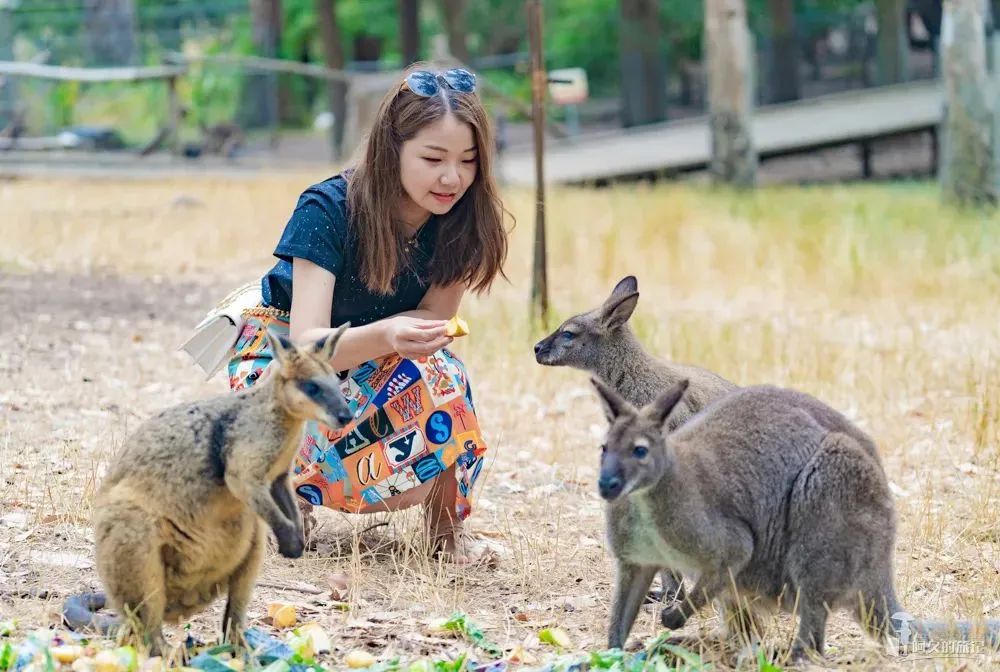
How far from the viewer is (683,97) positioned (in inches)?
994

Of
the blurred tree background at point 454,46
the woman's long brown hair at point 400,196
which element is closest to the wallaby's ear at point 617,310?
the woman's long brown hair at point 400,196

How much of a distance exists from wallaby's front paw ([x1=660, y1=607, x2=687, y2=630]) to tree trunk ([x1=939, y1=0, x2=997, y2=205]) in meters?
10.1

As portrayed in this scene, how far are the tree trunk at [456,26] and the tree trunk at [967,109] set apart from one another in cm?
762

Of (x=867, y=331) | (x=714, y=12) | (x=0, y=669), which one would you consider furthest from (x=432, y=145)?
(x=714, y=12)

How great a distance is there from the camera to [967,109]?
12555 mm

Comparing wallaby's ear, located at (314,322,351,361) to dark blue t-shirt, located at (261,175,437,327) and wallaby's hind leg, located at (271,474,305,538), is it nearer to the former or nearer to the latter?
wallaby's hind leg, located at (271,474,305,538)

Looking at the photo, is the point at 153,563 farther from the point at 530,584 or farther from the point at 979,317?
the point at 979,317

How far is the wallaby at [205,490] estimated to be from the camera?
9.84ft

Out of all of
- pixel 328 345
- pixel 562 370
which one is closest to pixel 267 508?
pixel 328 345

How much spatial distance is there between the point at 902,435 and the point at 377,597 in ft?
8.41

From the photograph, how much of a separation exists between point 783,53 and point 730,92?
19.0ft

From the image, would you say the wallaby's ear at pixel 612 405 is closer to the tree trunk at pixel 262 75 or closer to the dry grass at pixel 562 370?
the dry grass at pixel 562 370

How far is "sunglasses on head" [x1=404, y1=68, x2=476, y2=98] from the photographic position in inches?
159

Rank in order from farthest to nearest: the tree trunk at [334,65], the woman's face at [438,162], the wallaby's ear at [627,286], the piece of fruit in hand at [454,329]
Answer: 1. the tree trunk at [334,65]
2. the wallaby's ear at [627,286]
3. the woman's face at [438,162]
4. the piece of fruit in hand at [454,329]
